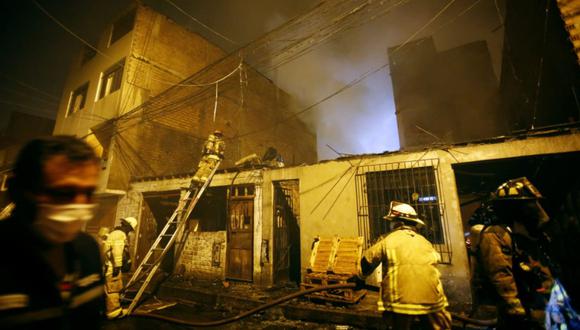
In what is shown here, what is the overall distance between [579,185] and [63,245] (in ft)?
33.6

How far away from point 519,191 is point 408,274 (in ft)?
5.85

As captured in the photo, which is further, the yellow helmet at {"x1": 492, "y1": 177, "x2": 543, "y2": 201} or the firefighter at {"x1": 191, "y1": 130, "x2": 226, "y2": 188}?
the firefighter at {"x1": 191, "y1": 130, "x2": 226, "y2": 188}

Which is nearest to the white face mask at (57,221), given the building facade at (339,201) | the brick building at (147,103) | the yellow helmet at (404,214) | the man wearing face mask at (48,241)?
the man wearing face mask at (48,241)

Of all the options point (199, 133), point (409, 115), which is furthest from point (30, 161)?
point (409, 115)

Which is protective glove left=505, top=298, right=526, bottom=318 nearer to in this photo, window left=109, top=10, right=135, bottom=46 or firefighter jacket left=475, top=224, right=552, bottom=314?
firefighter jacket left=475, top=224, right=552, bottom=314

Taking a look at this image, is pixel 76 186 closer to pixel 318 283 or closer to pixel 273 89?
pixel 318 283

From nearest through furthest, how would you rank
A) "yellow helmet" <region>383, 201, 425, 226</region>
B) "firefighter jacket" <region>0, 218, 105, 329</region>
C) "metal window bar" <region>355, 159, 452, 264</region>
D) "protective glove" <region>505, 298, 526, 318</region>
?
"firefighter jacket" <region>0, 218, 105, 329</region> < "protective glove" <region>505, 298, 526, 318</region> < "yellow helmet" <region>383, 201, 425, 226</region> < "metal window bar" <region>355, 159, 452, 264</region>

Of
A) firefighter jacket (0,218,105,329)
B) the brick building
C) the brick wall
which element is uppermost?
the brick building

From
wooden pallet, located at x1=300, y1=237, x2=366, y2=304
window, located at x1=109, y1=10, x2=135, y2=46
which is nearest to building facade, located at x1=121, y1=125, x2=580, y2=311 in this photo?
wooden pallet, located at x1=300, y1=237, x2=366, y2=304

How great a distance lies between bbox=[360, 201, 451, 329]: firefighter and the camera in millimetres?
3357

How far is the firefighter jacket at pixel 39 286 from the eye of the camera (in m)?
→ 1.09

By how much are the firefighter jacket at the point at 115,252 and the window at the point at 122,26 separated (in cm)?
1429

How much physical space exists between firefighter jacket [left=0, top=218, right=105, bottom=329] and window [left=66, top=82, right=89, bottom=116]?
20245 mm

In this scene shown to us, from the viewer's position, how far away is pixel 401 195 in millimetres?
8578
